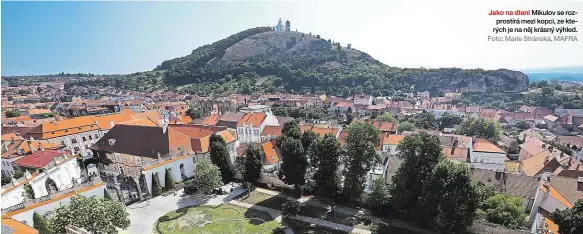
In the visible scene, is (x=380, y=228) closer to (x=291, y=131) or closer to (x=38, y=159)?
(x=291, y=131)

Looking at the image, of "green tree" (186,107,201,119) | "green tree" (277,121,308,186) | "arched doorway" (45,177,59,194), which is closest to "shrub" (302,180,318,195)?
"green tree" (277,121,308,186)

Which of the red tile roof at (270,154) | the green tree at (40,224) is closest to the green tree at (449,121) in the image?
the red tile roof at (270,154)

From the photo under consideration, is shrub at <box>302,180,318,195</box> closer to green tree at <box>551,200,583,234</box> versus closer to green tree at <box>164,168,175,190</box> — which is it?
green tree at <box>164,168,175,190</box>

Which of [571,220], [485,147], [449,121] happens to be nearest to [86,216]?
[571,220]

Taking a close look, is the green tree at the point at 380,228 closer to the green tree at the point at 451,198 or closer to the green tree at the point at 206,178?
the green tree at the point at 451,198

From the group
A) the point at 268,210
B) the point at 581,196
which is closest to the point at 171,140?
the point at 268,210
